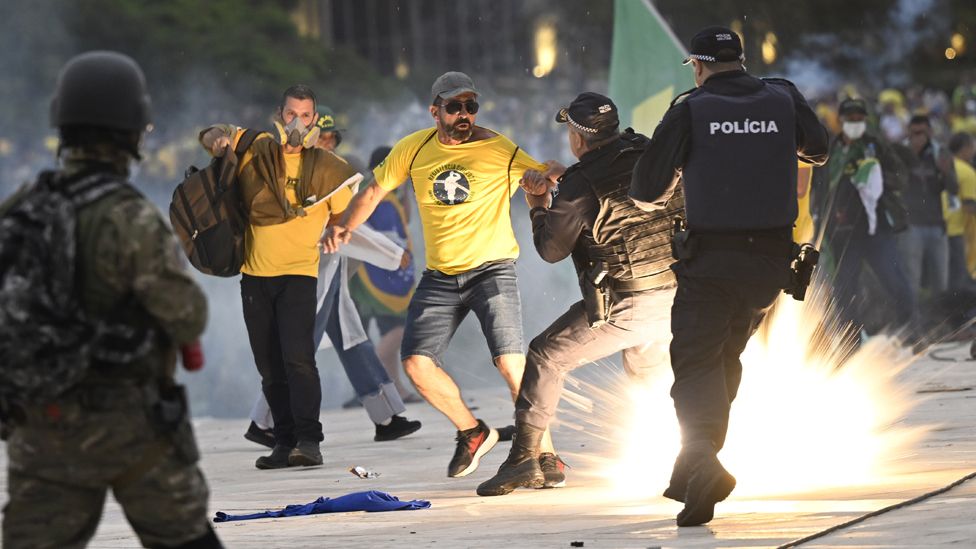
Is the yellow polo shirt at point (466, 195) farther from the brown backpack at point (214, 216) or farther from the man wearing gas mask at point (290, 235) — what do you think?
the brown backpack at point (214, 216)

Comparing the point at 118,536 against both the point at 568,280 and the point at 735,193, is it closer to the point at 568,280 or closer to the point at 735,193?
the point at 735,193

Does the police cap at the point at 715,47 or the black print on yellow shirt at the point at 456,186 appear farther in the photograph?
the black print on yellow shirt at the point at 456,186

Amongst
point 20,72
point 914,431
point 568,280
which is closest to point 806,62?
point 20,72

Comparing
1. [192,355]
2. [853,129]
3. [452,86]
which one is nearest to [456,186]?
[452,86]

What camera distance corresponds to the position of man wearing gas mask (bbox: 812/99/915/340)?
1470 cm

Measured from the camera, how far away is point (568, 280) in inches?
675

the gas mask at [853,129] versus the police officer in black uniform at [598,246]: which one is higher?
the gas mask at [853,129]

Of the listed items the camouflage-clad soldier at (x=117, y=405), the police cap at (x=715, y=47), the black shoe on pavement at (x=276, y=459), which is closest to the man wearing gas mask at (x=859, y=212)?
the black shoe on pavement at (x=276, y=459)

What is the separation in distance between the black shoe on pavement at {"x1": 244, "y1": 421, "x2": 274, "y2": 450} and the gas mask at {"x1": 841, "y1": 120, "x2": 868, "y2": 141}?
5334mm

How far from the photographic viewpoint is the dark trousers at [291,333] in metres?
10.2

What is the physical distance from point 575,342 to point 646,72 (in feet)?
19.6

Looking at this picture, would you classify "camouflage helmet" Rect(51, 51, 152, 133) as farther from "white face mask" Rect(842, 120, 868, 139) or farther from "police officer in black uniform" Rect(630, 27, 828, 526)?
"white face mask" Rect(842, 120, 868, 139)

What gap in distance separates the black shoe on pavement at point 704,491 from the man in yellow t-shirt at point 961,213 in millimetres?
10769

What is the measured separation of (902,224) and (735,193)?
8.15 metres
